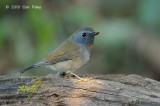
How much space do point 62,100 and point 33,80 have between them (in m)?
0.56

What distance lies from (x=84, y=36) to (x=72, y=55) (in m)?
0.44

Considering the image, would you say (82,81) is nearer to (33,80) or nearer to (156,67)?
(33,80)

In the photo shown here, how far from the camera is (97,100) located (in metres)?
4.85

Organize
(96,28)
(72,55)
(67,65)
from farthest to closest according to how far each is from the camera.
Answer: (96,28), (72,55), (67,65)

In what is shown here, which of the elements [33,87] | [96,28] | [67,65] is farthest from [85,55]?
[96,28]

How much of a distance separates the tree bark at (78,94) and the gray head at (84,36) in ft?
3.99

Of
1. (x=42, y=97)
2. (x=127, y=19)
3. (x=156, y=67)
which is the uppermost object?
(x=127, y=19)

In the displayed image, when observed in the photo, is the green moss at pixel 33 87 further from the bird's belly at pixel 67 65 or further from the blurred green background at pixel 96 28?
the blurred green background at pixel 96 28

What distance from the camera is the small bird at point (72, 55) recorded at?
19.1 ft

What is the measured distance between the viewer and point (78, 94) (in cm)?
489

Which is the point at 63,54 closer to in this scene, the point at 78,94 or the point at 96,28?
the point at 78,94

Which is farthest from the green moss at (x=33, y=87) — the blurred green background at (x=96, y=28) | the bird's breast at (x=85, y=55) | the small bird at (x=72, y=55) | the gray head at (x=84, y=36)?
the blurred green background at (x=96, y=28)

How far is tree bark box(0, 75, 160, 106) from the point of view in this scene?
4805mm

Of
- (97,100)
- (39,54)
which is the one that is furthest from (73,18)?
(97,100)
